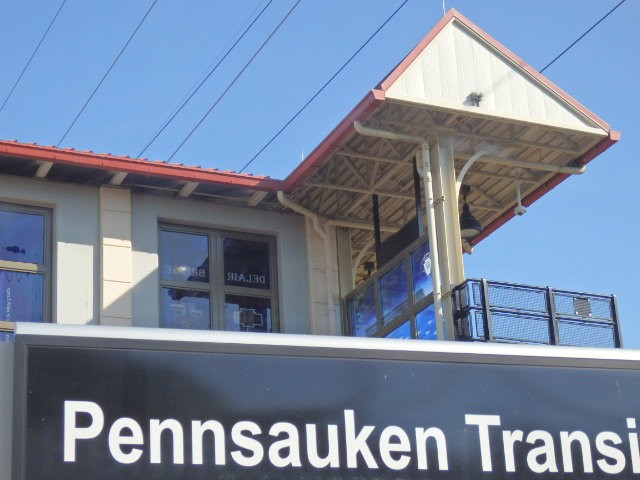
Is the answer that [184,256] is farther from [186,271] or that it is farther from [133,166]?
[133,166]

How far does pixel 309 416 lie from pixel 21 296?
9.92 m

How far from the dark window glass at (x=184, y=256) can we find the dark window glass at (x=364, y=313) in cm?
233

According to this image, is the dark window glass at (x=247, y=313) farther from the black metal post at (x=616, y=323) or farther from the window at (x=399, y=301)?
the black metal post at (x=616, y=323)

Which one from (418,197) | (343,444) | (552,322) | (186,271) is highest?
(418,197)

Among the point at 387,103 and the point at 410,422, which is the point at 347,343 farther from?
the point at 387,103

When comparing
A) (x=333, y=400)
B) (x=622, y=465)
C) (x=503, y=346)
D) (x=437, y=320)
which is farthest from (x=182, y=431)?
(x=437, y=320)

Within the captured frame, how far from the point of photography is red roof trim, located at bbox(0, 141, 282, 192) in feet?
51.7

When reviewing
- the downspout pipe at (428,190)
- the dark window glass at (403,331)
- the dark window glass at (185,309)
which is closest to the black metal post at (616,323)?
the downspout pipe at (428,190)

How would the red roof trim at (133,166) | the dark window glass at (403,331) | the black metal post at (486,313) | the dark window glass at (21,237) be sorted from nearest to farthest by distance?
1. the black metal post at (486,313)
2. the red roof trim at (133,166)
3. the dark window glass at (21,237)
4. the dark window glass at (403,331)

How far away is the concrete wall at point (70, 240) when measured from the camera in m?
15.9

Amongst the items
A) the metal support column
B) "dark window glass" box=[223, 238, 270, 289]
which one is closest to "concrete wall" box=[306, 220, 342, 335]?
"dark window glass" box=[223, 238, 270, 289]

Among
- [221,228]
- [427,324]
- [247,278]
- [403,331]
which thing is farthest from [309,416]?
[221,228]

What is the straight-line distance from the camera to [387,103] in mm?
15414

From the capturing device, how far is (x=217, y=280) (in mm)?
17250
